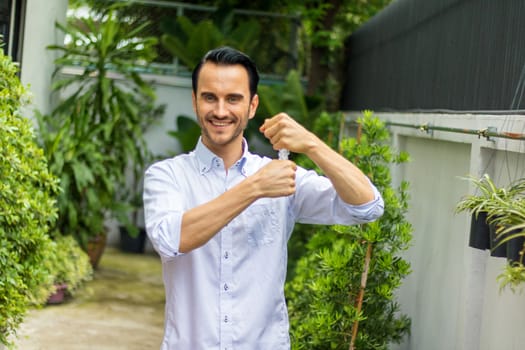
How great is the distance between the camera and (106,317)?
709 centimetres

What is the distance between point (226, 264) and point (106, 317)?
5147 millimetres

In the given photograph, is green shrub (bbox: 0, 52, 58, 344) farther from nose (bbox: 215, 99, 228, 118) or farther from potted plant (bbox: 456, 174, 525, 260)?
potted plant (bbox: 456, 174, 525, 260)

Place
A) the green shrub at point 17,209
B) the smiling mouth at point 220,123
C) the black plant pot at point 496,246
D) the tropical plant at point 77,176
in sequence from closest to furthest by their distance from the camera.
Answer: the smiling mouth at point 220,123, the black plant pot at point 496,246, the green shrub at point 17,209, the tropical plant at point 77,176

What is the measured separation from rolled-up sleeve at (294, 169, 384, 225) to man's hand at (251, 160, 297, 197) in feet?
0.67

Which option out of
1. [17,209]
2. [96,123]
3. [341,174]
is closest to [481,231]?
[341,174]

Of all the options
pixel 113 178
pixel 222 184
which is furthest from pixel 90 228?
pixel 222 184

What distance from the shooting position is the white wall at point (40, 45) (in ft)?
23.0

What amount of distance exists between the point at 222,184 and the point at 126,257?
8314mm

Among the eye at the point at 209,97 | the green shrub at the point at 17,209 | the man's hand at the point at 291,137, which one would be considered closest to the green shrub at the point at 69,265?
the green shrub at the point at 17,209

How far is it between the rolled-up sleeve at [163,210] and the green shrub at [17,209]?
199cm

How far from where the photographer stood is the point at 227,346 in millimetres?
2162

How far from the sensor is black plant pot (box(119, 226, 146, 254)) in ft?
35.2

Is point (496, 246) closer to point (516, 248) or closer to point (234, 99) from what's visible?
point (516, 248)

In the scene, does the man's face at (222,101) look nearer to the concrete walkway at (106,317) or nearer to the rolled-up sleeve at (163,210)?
the rolled-up sleeve at (163,210)
